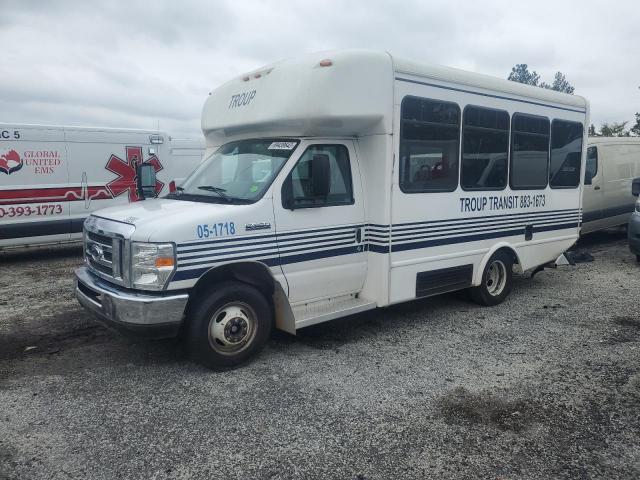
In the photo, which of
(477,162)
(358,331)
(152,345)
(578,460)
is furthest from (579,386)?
(152,345)

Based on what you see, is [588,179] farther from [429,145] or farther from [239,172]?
[239,172]

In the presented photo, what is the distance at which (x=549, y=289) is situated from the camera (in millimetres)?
8008

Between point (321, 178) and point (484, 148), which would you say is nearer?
point (321, 178)

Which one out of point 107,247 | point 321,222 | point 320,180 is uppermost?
point 320,180

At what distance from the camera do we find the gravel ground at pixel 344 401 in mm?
3451

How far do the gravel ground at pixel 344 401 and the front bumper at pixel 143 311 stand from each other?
1.79ft

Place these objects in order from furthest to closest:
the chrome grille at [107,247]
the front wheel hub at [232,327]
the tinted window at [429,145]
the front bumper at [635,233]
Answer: the front bumper at [635,233]
the tinted window at [429,145]
the front wheel hub at [232,327]
the chrome grille at [107,247]

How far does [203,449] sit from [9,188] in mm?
8273

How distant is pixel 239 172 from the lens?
17.4ft

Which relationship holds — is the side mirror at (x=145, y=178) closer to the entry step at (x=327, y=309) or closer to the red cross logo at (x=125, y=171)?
the entry step at (x=327, y=309)

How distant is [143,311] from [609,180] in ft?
34.5

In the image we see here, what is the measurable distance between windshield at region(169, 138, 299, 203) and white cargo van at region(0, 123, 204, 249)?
430 centimetres

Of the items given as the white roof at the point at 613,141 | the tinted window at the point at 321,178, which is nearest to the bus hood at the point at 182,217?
the tinted window at the point at 321,178

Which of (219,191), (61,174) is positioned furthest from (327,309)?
(61,174)
